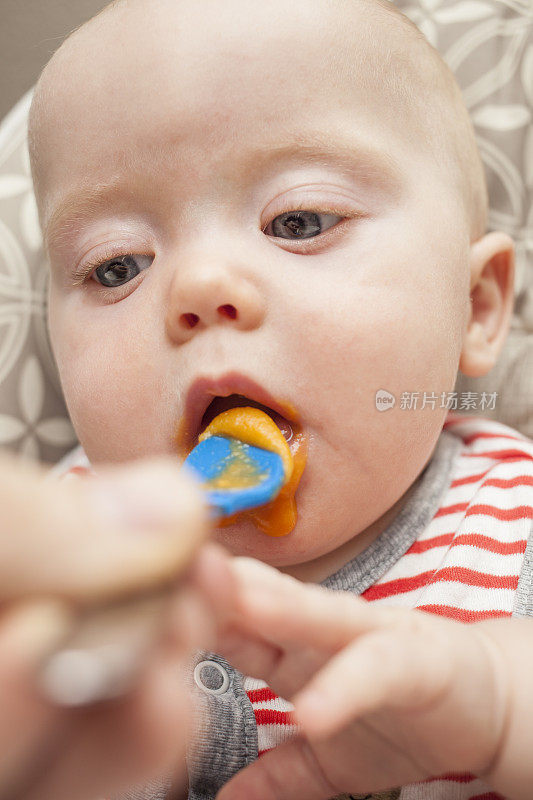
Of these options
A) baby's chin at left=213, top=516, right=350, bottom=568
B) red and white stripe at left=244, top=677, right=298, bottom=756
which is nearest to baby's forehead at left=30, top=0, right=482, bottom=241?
baby's chin at left=213, top=516, right=350, bottom=568

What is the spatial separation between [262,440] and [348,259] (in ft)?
0.71

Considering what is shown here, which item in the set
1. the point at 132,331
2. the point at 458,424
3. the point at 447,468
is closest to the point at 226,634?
the point at 132,331

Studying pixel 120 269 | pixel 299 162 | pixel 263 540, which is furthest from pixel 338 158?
pixel 263 540

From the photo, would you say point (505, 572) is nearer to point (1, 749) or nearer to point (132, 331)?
point (132, 331)

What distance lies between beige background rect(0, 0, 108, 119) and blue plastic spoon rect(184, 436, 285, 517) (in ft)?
2.69

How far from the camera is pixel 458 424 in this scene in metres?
1.12

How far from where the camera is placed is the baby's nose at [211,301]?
0.67m

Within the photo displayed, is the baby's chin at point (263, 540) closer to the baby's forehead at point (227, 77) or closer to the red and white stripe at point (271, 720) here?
the red and white stripe at point (271, 720)

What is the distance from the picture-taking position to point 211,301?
2.21 feet

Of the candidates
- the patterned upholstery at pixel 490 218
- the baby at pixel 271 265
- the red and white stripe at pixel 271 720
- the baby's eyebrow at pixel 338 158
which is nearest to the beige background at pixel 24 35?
the patterned upholstery at pixel 490 218

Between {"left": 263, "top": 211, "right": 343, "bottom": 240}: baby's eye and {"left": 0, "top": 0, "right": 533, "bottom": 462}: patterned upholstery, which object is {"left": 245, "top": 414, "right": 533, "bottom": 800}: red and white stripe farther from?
{"left": 263, "top": 211, "right": 343, "bottom": 240}: baby's eye

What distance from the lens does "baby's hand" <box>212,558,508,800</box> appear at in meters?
0.42

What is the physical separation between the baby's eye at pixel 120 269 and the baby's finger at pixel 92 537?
1.64 ft

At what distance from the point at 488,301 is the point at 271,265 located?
1.32ft
